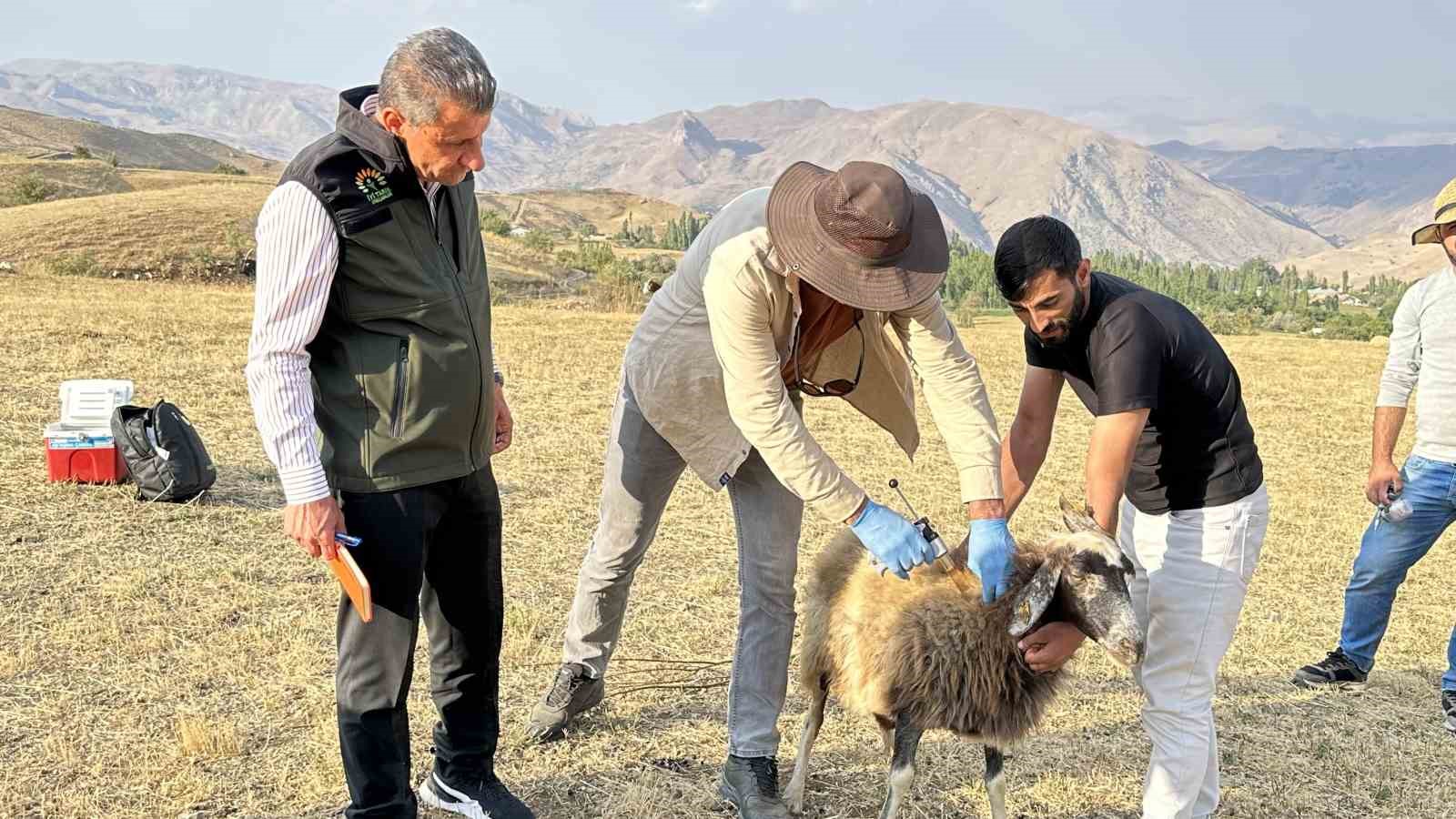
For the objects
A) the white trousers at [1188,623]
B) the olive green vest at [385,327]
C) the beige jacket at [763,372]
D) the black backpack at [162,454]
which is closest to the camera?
the olive green vest at [385,327]

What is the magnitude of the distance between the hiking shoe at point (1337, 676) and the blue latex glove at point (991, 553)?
3517mm

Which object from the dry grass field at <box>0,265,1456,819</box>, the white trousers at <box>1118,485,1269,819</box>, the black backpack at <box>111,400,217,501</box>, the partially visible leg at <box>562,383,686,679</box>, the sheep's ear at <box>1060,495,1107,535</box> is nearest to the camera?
the sheep's ear at <box>1060,495,1107,535</box>

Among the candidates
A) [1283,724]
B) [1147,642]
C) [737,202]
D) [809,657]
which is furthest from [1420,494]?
[737,202]

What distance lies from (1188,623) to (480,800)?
2820 mm

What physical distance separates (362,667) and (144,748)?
194cm

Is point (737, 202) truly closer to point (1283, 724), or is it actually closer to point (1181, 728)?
point (1181, 728)

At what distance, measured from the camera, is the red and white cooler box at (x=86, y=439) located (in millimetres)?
8211

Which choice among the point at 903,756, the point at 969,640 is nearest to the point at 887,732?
the point at 903,756

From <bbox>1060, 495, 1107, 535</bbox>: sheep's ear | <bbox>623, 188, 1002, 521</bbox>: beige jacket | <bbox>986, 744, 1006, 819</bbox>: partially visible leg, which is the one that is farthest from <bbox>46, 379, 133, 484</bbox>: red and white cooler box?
<bbox>1060, 495, 1107, 535</bbox>: sheep's ear

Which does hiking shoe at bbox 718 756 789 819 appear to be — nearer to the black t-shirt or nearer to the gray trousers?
the gray trousers

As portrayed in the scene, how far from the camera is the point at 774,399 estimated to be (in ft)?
11.4

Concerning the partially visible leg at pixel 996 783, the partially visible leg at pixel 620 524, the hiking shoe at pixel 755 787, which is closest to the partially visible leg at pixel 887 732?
the partially visible leg at pixel 996 783

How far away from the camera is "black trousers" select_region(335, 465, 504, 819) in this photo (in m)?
3.33

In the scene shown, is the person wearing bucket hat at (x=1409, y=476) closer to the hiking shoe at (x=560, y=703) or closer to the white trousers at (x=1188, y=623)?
the white trousers at (x=1188, y=623)
